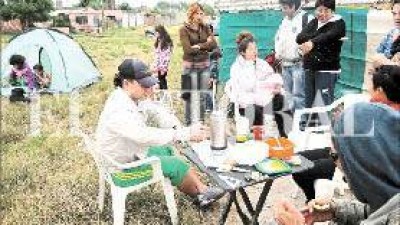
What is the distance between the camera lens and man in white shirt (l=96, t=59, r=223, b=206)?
152 inches

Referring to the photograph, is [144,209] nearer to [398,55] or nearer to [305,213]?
[305,213]

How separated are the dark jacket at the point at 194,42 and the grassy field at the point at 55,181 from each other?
187cm

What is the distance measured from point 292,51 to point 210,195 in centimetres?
275

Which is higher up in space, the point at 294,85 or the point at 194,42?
the point at 194,42

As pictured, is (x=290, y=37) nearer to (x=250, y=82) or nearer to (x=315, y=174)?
(x=250, y=82)

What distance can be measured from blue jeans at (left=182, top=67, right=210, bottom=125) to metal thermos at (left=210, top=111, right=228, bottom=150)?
3.15 metres

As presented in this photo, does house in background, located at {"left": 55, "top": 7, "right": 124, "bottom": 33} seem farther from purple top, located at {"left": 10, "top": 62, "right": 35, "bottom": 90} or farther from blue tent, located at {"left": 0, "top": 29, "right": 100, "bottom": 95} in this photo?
purple top, located at {"left": 10, "top": 62, "right": 35, "bottom": 90}

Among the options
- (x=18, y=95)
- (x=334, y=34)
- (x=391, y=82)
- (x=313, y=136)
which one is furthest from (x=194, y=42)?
(x=18, y=95)

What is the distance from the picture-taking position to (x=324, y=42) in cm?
556

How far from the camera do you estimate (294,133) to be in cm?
478

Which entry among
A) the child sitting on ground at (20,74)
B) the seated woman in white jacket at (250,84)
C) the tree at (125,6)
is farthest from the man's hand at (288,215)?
the tree at (125,6)

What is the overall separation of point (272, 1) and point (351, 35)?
356 cm

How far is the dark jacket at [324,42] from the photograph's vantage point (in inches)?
217

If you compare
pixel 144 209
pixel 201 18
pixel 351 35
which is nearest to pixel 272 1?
pixel 351 35
